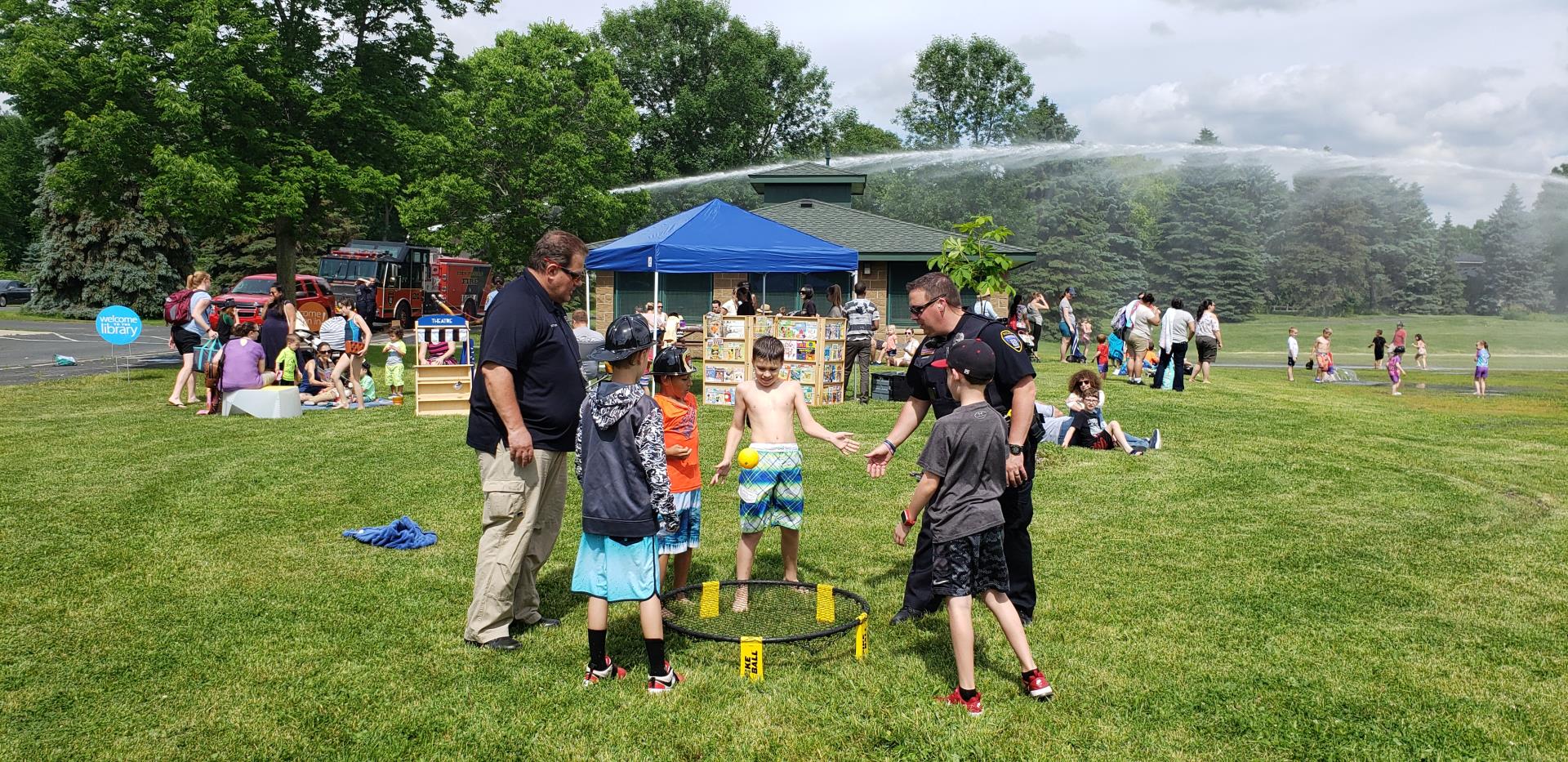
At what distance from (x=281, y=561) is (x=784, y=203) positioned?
28095 mm

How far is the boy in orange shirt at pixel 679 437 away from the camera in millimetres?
5316

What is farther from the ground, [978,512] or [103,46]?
[103,46]

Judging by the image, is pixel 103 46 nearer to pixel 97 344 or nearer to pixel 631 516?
pixel 97 344

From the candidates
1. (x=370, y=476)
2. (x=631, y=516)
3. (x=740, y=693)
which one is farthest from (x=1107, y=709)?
(x=370, y=476)

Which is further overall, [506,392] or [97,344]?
[97,344]

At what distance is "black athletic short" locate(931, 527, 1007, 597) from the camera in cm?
432

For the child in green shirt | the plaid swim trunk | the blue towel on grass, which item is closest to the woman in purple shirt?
the child in green shirt

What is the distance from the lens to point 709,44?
2301 inches

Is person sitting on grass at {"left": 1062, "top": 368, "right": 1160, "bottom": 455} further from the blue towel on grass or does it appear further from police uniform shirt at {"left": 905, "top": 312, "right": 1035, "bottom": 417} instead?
the blue towel on grass

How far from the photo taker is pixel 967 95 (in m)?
61.8

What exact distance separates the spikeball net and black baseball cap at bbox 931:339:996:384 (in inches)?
56.7

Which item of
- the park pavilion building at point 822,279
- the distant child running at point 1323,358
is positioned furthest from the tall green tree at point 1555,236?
the park pavilion building at point 822,279

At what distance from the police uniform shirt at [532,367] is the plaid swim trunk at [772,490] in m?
1.05

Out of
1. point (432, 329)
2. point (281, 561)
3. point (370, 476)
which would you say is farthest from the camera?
point (432, 329)
